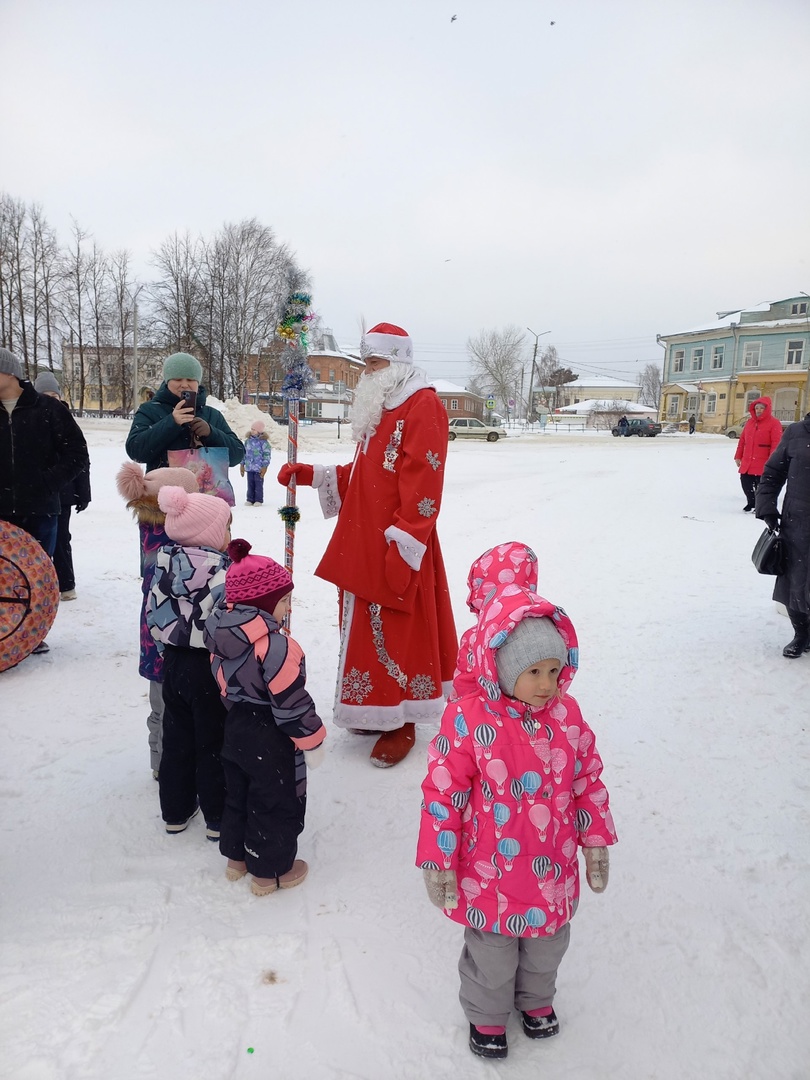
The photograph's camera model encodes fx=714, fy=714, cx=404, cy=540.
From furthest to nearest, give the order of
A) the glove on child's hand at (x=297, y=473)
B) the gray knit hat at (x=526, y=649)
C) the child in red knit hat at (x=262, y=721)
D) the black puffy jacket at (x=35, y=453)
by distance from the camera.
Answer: the black puffy jacket at (x=35, y=453), the glove on child's hand at (x=297, y=473), the child in red knit hat at (x=262, y=721), the gray knit hat at (x=526, y=649)

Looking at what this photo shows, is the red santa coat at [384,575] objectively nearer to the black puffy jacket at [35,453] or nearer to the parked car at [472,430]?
the black puffy jacket at [35,453]

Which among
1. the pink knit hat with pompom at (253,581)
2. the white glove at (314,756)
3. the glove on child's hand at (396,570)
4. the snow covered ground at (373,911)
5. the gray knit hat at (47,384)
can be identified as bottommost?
the snow covered ground at (373,911)

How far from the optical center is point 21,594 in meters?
4.23

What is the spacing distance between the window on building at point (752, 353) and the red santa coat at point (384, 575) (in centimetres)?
4941

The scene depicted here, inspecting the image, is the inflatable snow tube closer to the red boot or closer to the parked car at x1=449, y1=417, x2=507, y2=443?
the red boot

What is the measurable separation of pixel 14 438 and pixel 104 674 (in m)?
1.56

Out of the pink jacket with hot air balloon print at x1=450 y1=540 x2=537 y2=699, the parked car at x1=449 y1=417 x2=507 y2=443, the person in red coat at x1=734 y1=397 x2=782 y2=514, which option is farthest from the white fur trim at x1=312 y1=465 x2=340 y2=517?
the parked car at x1=449 y1=417 x2=507 y2=443

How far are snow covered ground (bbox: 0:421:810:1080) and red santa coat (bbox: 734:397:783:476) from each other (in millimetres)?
6597

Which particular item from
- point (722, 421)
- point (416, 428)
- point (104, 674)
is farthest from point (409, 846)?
point (722, 421)

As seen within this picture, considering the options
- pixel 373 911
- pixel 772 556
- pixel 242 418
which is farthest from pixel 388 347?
pixel 242 418

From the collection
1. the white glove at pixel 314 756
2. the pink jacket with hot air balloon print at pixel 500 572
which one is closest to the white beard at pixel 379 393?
the pink jacket with hot air balloon print at pixel 500 572

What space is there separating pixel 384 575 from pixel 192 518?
3.30ft

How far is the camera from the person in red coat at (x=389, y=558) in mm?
3342

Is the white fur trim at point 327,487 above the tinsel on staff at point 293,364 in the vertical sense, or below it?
below
